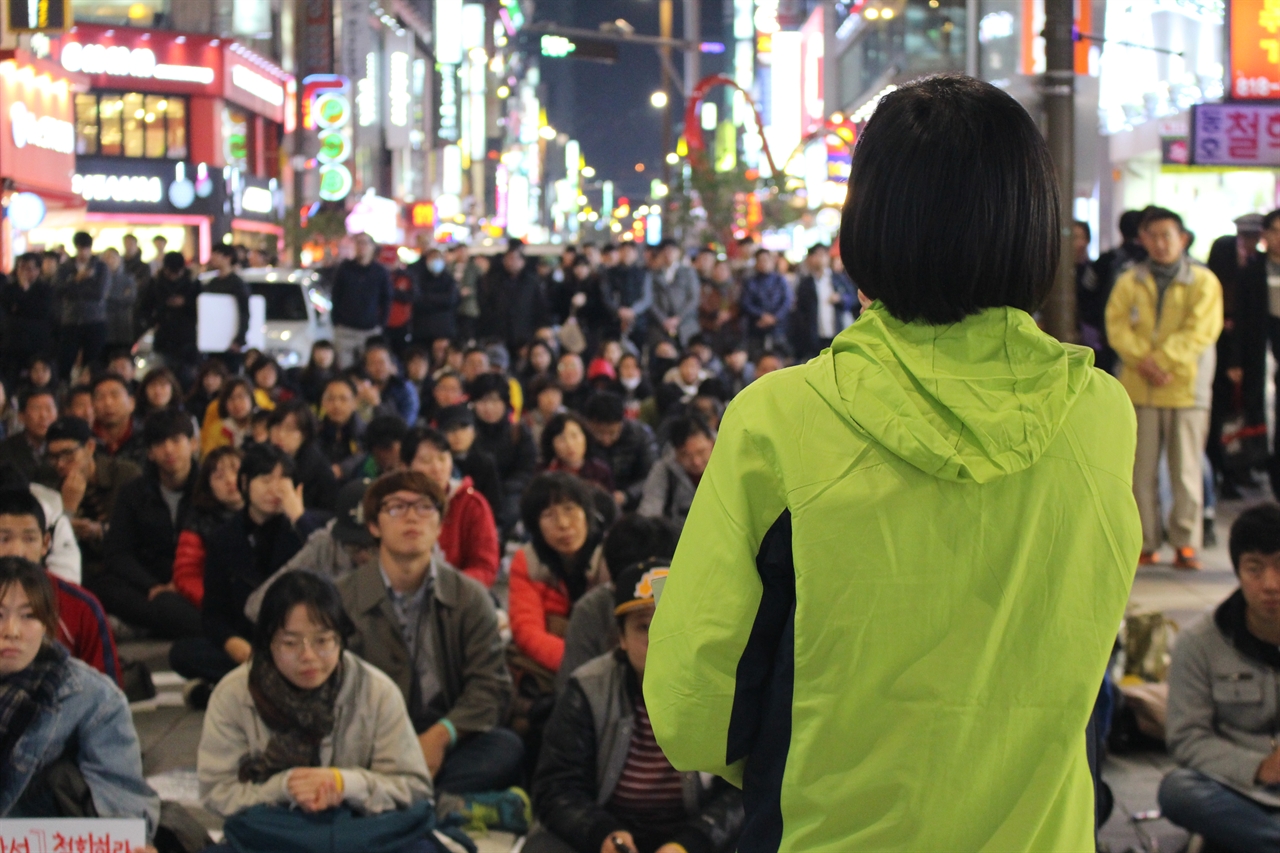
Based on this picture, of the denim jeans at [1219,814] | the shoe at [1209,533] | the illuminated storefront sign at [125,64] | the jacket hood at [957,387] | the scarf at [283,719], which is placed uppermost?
→ the illuminated storefront sign at [125,64]

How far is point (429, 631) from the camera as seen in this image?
18.3 feet

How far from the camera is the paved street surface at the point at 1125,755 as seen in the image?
5031mm

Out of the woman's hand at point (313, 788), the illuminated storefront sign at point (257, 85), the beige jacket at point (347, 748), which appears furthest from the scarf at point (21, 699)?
the illuminated storefront sign at point (257, 85)

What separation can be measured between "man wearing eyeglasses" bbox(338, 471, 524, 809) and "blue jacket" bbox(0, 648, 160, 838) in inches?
51.1

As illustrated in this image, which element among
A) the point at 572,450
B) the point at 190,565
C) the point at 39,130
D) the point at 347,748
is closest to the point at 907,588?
the point at 347,748

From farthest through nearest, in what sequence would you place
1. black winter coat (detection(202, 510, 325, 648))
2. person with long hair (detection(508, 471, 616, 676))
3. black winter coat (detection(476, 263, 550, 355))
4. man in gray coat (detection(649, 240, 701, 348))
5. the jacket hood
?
black winter coat (detection(476, 263, 550, 355))
man in gray coat (detection(649, 240, 701, 348))
black winter coat (detection(202, 510, 325, 648))
person with long hair (detection(508, 471, 616, 676))
the jacket hood

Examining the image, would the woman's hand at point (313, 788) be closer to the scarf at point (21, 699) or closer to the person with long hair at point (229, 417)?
the scarf at point (21, 699)

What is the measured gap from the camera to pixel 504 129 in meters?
104

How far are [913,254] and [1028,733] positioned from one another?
0.56 metres

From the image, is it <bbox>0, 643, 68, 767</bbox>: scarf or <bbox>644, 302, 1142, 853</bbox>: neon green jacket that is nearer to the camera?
<bbox>644, 302, 1142, 853</bbox>: neon green jacket

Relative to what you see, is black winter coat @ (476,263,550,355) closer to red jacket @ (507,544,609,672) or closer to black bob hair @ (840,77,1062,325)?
red jacket @ (507,544,609,672)

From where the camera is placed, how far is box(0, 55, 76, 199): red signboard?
22.4 m

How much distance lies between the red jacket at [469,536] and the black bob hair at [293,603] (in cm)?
299

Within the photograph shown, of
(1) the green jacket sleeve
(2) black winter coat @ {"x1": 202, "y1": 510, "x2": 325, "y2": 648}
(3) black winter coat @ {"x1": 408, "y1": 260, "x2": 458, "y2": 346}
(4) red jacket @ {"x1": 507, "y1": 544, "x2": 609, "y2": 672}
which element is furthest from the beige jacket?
(3) black winter coat @ {"x1": 408, "y1": 260, "x2": 458, "y2": 346}
